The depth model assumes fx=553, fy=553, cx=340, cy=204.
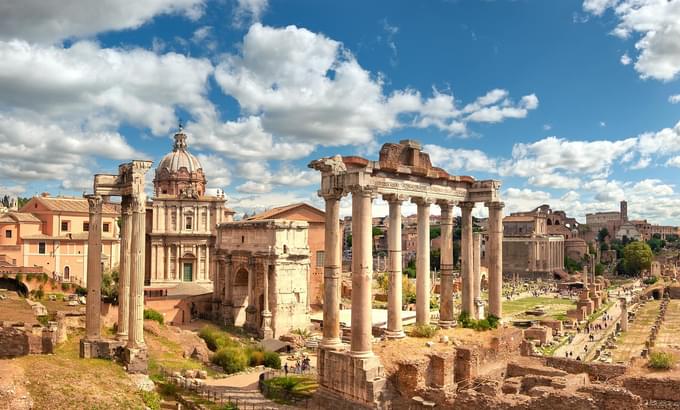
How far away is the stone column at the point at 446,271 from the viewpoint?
22.6 metres

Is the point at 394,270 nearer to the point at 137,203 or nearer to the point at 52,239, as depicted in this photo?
the point at 137,203

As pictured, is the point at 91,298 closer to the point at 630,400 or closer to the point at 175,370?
the point at 175,370

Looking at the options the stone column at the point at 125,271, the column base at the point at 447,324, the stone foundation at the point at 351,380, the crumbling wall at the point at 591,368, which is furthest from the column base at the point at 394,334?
the stone column at the point at 125,271

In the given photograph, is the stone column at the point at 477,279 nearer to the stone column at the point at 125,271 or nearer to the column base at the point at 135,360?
the column base at the point at 135,360

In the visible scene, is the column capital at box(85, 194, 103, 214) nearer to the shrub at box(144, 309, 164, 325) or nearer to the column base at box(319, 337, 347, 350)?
the column base at box(319, 337, 347, 350)

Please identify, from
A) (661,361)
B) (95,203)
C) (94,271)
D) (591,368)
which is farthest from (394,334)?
(95,203)

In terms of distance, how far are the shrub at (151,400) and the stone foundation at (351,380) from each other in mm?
5194

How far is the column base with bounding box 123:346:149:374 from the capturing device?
65.3ft

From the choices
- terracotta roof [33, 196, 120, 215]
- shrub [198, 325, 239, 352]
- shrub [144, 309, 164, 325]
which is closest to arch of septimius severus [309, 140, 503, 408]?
shrub [198, 325, 239, 352]

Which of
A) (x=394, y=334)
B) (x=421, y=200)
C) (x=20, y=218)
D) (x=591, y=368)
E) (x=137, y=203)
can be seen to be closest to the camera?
(x=394, y=334)

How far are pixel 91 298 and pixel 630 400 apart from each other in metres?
18.6

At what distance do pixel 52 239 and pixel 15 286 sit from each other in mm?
6866

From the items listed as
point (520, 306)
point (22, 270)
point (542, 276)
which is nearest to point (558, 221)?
point (542, 276)

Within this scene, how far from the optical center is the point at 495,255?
75.8 ft
